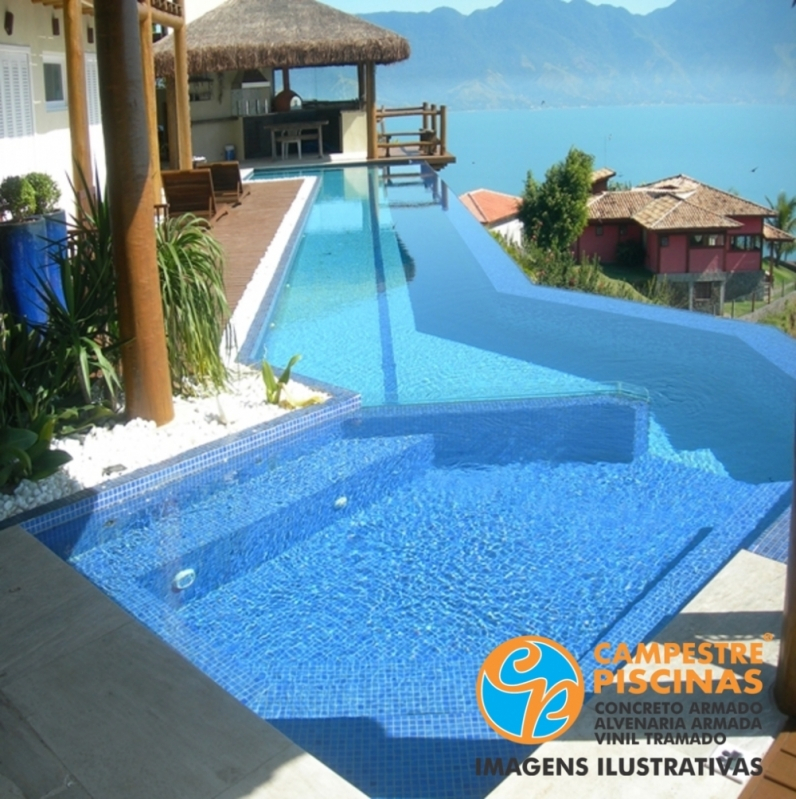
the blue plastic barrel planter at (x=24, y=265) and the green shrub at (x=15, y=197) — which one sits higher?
the green shrub at (x=15, y=197)

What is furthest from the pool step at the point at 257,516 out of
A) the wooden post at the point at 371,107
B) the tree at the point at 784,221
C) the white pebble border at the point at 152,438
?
the tree at the point at 784,221

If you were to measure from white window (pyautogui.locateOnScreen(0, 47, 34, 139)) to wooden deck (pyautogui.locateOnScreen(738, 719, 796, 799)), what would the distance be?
8115 millimetres

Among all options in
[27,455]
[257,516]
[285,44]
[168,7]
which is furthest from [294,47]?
[27,455]

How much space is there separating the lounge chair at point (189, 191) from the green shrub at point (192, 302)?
5.62 metres

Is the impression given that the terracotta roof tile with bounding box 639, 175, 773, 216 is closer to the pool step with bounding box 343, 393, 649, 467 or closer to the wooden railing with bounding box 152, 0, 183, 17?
the wooden railing with bounding box 152, 0, 183, 17

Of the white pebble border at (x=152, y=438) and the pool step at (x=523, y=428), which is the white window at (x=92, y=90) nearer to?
the white pebble border at (x=152, y=438)

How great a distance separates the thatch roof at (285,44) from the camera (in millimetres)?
17906

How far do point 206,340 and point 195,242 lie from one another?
1.86 ft

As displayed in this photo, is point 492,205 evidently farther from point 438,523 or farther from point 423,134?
point 438,523

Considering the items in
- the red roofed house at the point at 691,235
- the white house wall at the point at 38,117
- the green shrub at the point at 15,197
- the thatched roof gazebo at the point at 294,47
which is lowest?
the red roofed house at the point at 691,235

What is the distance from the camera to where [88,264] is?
512 centimetres

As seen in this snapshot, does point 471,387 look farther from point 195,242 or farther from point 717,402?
point 195,242

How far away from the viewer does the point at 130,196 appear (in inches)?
189

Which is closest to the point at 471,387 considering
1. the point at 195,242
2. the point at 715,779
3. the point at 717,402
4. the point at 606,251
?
the point at 717,402
